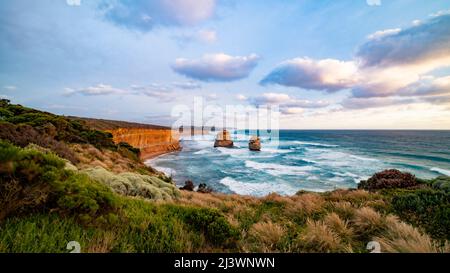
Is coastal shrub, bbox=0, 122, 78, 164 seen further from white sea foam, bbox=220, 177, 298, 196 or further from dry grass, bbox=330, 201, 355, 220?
white sea foam, bbox=220, 177, 298, 196

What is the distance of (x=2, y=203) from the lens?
2.66 metres

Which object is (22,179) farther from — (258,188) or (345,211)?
(258,188)

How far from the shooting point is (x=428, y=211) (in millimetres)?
4836

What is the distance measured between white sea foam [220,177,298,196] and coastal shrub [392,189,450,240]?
15.2 metres

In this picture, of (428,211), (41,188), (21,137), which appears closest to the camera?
(41,188)

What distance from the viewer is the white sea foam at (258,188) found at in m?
21.1

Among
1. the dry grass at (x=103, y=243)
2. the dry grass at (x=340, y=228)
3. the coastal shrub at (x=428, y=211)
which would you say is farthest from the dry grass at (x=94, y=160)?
the coastal shrub at (x=428, y=211)

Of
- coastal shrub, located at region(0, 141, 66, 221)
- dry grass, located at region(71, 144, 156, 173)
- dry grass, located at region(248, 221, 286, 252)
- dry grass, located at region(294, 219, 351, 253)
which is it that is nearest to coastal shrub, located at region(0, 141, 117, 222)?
coastal shrub, located at region(0, 141, 66, 221)

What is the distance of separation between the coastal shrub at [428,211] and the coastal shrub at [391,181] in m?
4.96

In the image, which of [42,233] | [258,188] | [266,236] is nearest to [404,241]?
[266,236]

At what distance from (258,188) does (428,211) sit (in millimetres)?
18204
